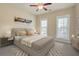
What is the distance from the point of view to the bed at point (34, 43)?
5.51ft

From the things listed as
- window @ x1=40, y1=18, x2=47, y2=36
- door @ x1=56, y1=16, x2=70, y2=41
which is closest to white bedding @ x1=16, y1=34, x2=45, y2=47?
window @ x1=40, y1=18, x2=47, y2=36

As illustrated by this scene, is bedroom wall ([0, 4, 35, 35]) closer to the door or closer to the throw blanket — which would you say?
the throw blanket

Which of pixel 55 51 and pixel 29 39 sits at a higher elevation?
pixel 29 39

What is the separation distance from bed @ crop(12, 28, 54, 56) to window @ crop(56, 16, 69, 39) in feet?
0.73

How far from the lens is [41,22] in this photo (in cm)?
189

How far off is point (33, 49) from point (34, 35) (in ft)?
1.06

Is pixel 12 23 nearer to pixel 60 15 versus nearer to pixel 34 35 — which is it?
pixel 34 35

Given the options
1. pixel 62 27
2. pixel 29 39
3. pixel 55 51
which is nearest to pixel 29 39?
pixel 29 39

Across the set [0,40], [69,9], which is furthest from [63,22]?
[0,40]

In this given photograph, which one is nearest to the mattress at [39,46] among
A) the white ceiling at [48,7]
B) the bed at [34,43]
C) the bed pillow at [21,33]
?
the bed at [34,43]

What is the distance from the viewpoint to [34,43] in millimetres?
1805

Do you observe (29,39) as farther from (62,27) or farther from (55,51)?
(62,27)

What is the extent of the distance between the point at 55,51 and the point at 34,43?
47 cm

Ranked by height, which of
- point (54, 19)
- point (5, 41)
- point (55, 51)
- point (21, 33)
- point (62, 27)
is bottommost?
point (55, 51)
